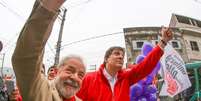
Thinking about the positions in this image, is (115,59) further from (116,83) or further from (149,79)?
(149,79)

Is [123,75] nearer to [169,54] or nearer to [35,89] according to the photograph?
[35,89]

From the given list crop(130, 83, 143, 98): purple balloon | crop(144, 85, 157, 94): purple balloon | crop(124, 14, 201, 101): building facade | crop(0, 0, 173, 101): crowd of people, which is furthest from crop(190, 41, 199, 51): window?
crop(0, 0, 173, 101): crowd of people

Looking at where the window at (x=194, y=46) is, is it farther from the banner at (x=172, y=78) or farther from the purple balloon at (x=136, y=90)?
the purple balloon at (x=136, y=90)

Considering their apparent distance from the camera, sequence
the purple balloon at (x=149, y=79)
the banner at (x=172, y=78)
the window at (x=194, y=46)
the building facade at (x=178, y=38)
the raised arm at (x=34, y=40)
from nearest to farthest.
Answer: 1. the raised arm at (x=34, y=40)
2. the purple balloon at (x=149, y=79)
3. the banner at (x=172, y=78)
4. the building facade at (x=178, y=38)
5. the window at (x=194, y=46)

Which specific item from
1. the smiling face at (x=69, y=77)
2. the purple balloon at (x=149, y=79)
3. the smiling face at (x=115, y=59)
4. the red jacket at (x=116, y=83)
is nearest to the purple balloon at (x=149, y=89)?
the purple balloon at (x=149, y=79)

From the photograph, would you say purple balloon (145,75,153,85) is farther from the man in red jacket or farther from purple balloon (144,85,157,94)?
the man in red jacket

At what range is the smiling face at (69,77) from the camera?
2455 millimetres

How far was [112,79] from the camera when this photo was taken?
4535mm

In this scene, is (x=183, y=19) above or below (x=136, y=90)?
above

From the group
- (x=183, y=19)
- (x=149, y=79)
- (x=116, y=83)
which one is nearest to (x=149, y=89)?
(x=149, y=79)

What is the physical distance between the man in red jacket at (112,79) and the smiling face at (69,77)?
170cm

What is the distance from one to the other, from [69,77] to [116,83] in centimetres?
205

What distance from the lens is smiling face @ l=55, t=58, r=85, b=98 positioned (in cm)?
246

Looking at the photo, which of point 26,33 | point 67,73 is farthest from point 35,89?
point 67,73
